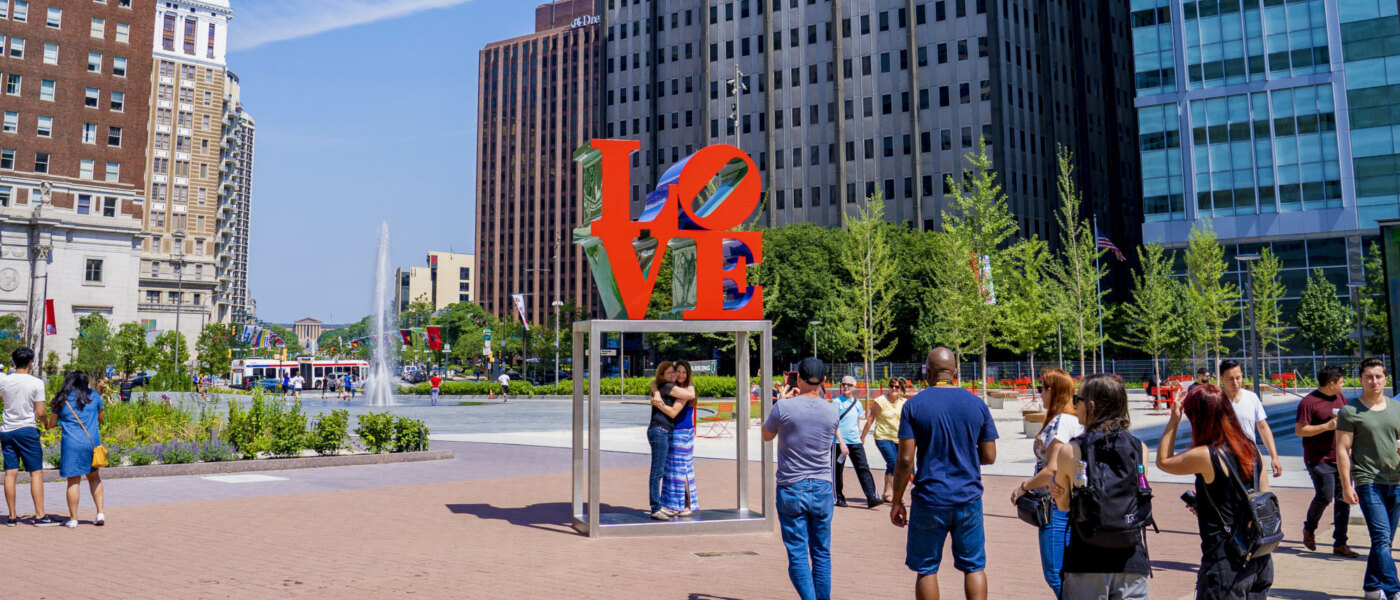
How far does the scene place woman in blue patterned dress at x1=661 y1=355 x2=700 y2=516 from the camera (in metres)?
10.8

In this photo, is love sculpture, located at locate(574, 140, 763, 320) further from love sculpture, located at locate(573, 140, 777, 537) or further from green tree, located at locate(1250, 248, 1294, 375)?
green tree, located at locate(1250, 248, 1294, 375)

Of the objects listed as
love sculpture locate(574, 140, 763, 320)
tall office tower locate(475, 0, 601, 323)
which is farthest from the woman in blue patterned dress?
tall office tower locate(475, 0, 601, 323)

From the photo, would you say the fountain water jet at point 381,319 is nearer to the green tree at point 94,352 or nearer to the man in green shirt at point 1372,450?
the green tree at point 94,352

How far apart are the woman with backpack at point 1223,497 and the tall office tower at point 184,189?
385 ft

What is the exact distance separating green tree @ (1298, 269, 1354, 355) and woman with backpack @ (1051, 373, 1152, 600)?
58.2 m

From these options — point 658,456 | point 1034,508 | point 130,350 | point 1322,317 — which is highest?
point 1322,317

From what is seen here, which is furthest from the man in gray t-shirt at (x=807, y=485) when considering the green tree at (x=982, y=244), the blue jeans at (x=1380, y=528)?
the green tree at (x=982, y=244)

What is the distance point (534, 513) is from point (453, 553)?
2739mm

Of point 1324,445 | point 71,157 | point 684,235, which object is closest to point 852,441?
point 684,235

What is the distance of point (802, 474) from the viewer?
257 inches

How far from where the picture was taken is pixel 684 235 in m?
10.8

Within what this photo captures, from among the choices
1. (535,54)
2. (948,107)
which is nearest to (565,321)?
(535,54)

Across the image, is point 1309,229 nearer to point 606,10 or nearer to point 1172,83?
point 1172,83

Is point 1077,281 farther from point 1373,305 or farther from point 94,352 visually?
point 94,352
